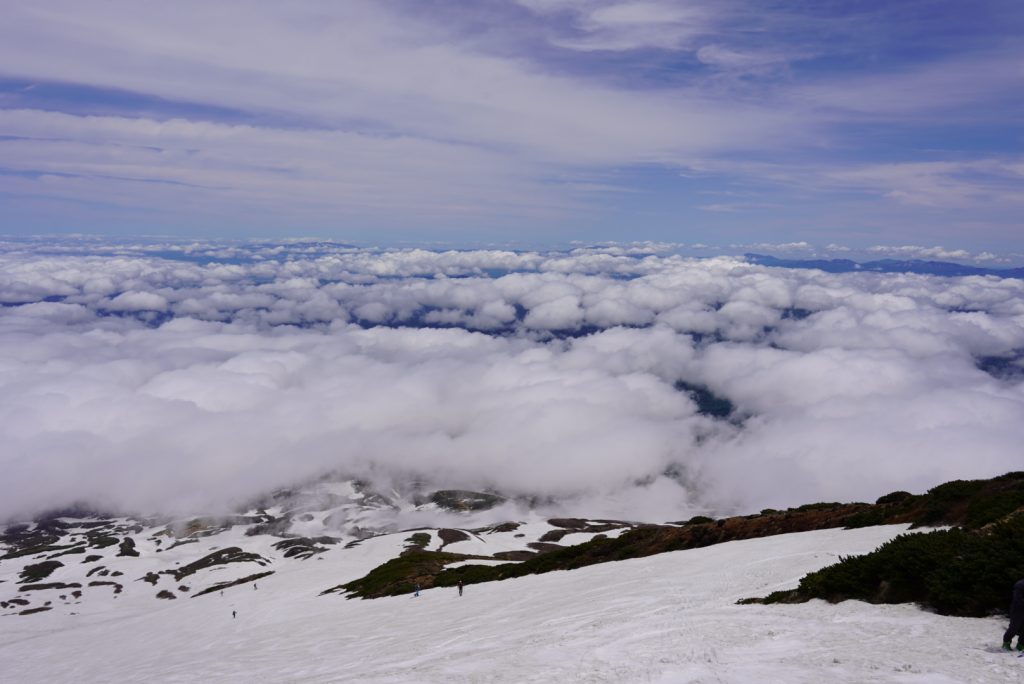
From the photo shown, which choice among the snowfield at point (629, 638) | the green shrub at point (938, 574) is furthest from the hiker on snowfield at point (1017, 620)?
the green shrub at point (938, 574)

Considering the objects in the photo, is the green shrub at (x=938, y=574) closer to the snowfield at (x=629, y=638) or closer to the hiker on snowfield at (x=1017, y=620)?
the snowfield at (x=629, y=638)

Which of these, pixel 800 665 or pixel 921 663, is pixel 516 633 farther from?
pixel 921 663

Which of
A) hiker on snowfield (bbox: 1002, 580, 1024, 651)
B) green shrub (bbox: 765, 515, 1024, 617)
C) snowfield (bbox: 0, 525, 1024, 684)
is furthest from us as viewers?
green shrub (bbox: 765, 515, 1024, 617)

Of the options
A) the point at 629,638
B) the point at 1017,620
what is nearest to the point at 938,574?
the point at 1017,620

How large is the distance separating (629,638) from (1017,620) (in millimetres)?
9026

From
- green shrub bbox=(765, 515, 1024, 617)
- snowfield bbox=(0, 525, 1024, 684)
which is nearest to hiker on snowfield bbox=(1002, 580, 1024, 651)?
snowfield bbox=(0, 525, 1024, 684)

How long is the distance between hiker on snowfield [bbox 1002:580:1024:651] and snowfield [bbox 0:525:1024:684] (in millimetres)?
428

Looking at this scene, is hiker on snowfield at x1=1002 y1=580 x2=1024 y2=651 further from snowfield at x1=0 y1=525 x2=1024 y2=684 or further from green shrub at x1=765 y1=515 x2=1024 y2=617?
green shrub at x1=765 y1=515 x2=1024 y2=617

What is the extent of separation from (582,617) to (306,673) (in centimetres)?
1132

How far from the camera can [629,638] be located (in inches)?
650

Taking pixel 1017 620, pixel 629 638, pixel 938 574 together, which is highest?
pixel 1017 620

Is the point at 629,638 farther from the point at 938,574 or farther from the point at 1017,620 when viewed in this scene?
the point at 1017,620

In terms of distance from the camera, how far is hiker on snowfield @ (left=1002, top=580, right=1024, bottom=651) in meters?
10.9

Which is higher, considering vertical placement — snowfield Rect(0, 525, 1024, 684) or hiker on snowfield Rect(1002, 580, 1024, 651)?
hiker on snowfield Rect(1002, 580, 1024, 651)
